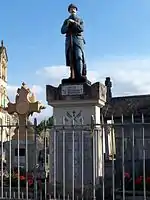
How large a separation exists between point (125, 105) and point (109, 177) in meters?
15.2

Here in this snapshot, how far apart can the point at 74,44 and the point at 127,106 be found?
15.1 meters

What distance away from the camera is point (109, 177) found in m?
10.6

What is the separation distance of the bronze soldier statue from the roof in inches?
471

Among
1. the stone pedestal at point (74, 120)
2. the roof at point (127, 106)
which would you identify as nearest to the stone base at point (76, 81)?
the stone pedestal at point (74, 120)

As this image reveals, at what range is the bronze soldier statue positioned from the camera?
34.2ft

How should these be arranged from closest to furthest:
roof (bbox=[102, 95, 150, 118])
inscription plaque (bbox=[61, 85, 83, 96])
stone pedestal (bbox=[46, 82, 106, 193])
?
stone pedestal (bbox=[46, 82, 106, 193]), inscription plaque (bbox=[61, 85, 83, 96]), roof (bbox=[102, 95, 150, 118])

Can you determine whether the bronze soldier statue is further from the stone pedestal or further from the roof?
the roof

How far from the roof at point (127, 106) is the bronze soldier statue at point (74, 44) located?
39.3ft

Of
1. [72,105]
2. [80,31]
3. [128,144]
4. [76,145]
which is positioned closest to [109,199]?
[76,145]

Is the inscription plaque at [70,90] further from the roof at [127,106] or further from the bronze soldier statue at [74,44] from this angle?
the roof at [127,106]

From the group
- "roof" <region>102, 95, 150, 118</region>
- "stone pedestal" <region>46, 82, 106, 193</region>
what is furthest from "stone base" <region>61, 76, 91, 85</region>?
"roof" <region>102, 95, 150, 118</region>

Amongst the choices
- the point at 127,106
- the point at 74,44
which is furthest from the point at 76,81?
the point at 127,106

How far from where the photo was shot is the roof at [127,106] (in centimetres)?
2305

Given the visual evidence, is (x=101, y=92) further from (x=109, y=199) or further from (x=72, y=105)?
(x=109, y=199)
